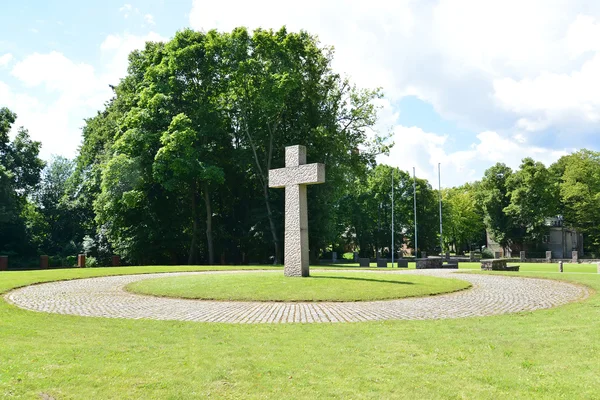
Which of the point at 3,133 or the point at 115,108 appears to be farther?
the point at 3,133

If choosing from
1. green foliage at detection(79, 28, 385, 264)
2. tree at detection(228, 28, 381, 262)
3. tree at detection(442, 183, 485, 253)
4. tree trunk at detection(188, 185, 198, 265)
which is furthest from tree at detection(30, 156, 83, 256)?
tree at detection(442, 183, 485, 253)

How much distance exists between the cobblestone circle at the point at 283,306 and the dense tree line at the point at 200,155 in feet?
66.4

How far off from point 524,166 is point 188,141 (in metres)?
51.4

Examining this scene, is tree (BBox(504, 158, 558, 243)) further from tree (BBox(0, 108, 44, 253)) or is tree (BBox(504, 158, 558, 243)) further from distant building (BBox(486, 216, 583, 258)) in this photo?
tree (BBox(0, 108, 44, 253))

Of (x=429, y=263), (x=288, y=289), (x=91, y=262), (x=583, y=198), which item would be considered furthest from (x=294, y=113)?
(x=583, y=198)

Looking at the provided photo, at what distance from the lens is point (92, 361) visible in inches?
256

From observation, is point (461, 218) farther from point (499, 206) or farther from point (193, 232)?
point (193, 232)

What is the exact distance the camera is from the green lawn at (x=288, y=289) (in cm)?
1420

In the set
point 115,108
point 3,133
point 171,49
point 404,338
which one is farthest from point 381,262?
point 3,133

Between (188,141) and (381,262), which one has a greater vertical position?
(188,141)

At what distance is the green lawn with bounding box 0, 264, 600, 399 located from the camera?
537 centimetres

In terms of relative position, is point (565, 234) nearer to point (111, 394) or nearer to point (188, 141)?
point (188, 141)

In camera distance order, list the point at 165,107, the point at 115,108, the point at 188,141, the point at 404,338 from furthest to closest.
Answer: the point at 115,108
the point at 165,107
the point at 188,141
the point at 404,338

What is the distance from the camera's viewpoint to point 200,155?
37.7 meters
